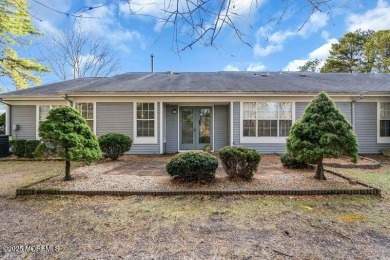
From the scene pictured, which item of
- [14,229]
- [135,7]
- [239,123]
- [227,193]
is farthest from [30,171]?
[239,123]

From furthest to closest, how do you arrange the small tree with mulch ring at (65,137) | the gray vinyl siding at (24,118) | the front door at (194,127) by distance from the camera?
the front door at (194,127)
the gray vinyl siding at (24,118)
the small tree with mulch ring at (65,137)

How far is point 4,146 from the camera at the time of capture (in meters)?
10.5

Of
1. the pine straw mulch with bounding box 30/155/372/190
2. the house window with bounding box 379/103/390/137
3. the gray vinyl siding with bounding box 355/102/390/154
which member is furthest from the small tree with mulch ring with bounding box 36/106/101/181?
the house window with bounding box 379/103/390/137

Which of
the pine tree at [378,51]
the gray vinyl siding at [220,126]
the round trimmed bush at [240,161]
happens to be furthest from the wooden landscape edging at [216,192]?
the pine tree at [378,51]

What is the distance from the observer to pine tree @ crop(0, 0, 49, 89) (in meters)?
12.3

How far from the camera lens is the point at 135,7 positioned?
2.23m

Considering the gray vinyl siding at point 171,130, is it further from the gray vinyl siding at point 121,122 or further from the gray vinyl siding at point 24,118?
the gray vinyl siding at point 24,118

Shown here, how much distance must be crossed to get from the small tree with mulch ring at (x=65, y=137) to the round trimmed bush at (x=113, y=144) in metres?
3.19

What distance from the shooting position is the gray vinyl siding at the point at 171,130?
11555 mm

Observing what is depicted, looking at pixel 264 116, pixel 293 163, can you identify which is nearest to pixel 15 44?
pixel 264 116

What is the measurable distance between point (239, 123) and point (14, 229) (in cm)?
889

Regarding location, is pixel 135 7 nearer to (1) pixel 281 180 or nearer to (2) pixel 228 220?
(2) pixel 228 220

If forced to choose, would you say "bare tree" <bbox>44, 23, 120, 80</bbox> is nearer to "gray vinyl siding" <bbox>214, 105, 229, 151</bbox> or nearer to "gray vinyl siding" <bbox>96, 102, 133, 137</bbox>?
"gray vinyl siding" <bbox>96, 102, 133, 137</bbox>

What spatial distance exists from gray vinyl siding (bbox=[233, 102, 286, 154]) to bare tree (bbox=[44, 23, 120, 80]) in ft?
60.0
